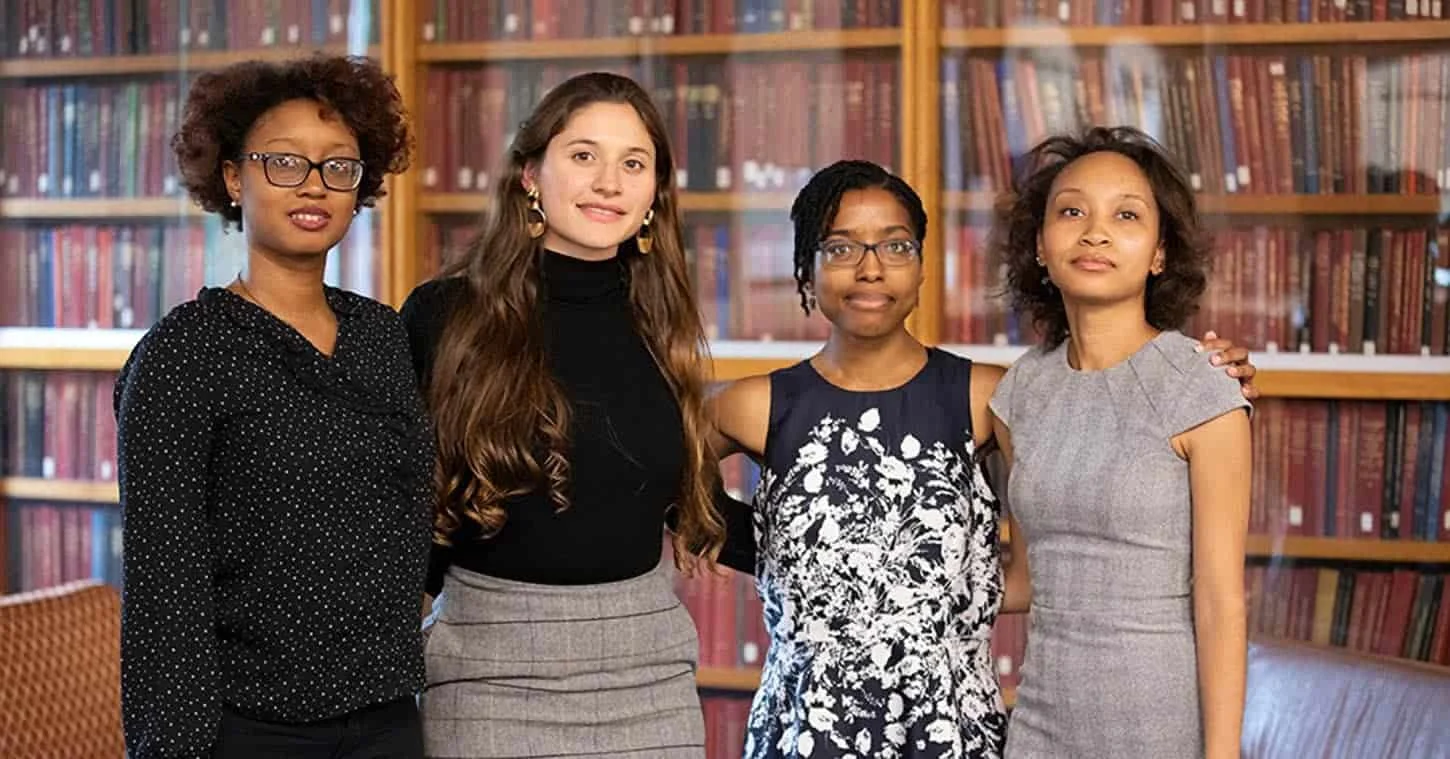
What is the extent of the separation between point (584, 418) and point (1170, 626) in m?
0.73

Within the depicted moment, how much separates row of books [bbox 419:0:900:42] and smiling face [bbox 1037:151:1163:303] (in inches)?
63.8

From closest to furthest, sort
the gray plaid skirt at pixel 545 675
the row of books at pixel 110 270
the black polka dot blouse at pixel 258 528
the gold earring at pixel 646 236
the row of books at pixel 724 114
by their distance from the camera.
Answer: the black polka dot blouse at pixel 258 528 < the gray plaid skirt at pixel 545 675 < the gold earring at pixel 646 236 < the row of books at pixel 724 114 < the row of books at pixel 110 270

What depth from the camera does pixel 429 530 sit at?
199cm

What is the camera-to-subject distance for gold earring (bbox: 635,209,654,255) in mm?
2309

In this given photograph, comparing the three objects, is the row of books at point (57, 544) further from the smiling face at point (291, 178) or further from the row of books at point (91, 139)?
the smiling face at point (291, 178)

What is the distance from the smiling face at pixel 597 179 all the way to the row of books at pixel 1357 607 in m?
1.91

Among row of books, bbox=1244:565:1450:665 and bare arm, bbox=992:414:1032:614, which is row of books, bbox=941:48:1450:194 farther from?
bare arm, bbox=992:414:1032:614

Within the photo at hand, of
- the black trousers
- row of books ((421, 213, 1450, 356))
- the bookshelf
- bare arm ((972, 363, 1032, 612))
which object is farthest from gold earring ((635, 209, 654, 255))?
the bookshelf

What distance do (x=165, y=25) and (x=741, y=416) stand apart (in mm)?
2403

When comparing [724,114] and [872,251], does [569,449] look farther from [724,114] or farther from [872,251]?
[724,114]

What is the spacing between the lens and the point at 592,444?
215 centimetres

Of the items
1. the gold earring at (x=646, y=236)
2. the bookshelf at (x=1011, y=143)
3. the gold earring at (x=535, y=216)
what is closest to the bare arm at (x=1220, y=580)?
the gold earring at (x=646, y=236)

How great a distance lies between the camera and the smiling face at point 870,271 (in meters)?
2.33

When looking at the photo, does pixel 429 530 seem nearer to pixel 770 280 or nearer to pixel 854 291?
pixel 854 291
